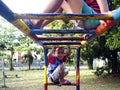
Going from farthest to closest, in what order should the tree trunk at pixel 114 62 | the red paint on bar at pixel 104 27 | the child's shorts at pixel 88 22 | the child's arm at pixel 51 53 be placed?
the tree trunk at pixel 114 62, the child's arm at pixel 51 53, the child's shorts at pixel 88 22, the red paint on bar at pixel 104 27

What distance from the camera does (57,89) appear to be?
10.8m

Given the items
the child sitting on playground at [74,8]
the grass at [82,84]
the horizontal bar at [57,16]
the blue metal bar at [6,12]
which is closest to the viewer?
the blue metal bar at [6,12]

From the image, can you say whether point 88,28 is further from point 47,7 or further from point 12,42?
point 12,42

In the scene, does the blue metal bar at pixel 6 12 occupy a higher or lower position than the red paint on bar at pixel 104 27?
higher

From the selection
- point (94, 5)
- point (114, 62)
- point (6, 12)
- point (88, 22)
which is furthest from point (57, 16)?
point (114, 62)

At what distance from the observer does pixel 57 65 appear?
5051 millimetres

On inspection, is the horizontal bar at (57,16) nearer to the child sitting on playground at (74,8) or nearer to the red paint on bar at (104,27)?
A: the red paint on bar at (104,27)

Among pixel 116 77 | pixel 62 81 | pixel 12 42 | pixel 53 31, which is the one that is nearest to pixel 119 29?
pixel 116 77

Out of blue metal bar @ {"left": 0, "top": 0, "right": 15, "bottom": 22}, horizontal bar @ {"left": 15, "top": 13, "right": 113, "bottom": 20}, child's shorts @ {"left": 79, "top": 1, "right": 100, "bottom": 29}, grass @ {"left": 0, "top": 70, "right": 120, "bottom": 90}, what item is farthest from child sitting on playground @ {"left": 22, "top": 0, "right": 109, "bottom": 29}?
grass @ {"left": 0, "top": 70, "right": 120, "bottom": 90}

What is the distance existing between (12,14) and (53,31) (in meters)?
0.86

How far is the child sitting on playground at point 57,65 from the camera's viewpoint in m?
4.86

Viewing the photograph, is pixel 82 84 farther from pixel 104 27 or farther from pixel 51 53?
pixel 104 27

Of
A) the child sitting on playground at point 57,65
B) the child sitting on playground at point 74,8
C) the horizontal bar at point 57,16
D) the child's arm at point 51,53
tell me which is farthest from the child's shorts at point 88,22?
the child's arm at point 51,53

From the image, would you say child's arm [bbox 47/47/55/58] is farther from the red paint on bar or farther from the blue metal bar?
the blue metal bar
